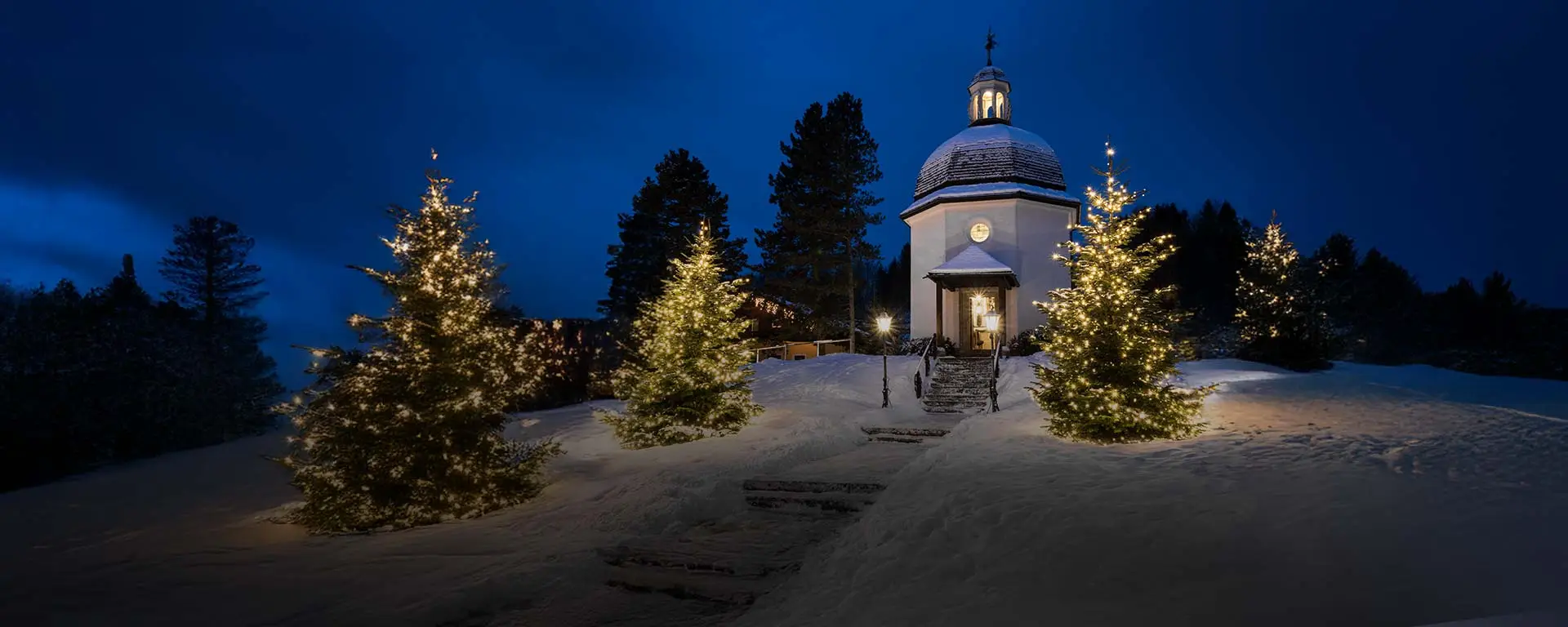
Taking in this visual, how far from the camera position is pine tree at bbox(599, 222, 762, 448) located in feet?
47.1

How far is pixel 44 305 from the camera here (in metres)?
18.4

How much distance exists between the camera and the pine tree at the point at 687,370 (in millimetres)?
14352

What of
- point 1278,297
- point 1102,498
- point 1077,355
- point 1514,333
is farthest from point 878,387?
point 1514,333

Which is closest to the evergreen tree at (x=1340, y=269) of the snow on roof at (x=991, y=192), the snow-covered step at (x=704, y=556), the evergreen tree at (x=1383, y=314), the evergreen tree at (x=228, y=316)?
the evergreen tree at (x=1383, y=314)

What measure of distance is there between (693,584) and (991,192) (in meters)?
23.6

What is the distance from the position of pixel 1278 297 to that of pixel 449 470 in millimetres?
25047

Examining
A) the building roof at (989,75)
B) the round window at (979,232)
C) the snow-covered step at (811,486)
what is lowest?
the snow-covered step at (811,486)

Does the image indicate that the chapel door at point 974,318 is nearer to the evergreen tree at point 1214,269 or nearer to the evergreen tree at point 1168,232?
the evergreen tree at point 1168,232

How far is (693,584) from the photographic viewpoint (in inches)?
267

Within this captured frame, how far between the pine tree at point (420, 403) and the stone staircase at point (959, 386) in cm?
1135

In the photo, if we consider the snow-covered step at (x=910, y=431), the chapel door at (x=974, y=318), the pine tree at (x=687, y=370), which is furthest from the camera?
the chapel door at (x=974, y=318)

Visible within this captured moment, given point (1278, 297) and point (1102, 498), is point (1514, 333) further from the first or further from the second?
point (1102, 498)

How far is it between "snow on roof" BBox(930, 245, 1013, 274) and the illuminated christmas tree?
11465mm

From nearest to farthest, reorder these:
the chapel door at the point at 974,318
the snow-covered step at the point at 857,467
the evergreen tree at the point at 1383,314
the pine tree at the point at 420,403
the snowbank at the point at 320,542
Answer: the snowbank at the point at 320,542, the pine tree at the point at 420,403, the snow-covered step at the point at 857,467, the chapel door at the point at 974,318, the evergreen tree at the point at 1383,314
